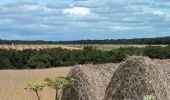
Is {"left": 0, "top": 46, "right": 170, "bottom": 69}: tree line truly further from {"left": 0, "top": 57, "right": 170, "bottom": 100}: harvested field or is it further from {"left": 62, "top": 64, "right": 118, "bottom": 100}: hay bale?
{"left": 0, "top": 57, "right": 170, "bottom": 100}: harvested field

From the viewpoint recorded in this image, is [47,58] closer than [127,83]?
No

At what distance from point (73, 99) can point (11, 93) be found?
11.6ft

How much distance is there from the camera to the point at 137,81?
8.76 metres

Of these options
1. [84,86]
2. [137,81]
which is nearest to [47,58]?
[84,86]

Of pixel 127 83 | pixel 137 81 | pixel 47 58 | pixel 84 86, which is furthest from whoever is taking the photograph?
pixel 47 58

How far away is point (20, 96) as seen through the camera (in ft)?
46.4

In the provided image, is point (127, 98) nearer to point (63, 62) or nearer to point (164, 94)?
point (164, 94)

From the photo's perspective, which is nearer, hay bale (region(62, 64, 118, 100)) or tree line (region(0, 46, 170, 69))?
hay bale (region(62, 64, 118, 100))

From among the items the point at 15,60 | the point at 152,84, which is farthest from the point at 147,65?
the point at 15,60

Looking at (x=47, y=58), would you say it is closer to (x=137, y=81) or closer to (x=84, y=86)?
(x=84, y=86)

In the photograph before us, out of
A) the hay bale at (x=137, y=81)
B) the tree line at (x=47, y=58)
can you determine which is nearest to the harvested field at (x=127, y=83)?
the hay bale at (x=137, y=81)

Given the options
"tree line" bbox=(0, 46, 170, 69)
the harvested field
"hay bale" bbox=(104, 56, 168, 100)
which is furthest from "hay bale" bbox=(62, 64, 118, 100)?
"tree line" bbox=(0, 46, 170, 69)

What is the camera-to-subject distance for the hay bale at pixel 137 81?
342 inches

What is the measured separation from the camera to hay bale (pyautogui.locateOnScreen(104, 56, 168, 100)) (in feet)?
28.5
